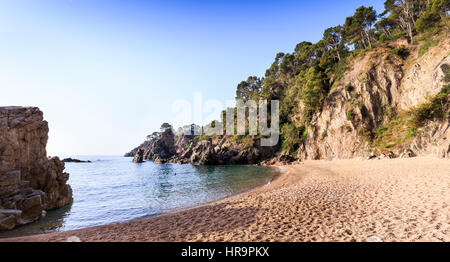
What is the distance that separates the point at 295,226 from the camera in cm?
739

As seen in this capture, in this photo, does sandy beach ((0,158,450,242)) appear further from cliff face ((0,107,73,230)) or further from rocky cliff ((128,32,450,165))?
rocky cliff ((128,32,450,165))

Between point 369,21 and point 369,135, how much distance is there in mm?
31512

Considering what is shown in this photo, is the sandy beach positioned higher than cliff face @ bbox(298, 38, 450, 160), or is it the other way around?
cliff face @ bbox(298, 38, 450, 160)

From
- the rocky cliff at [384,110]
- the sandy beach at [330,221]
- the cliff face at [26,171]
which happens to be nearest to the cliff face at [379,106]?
the rocky cliff at [384,110]

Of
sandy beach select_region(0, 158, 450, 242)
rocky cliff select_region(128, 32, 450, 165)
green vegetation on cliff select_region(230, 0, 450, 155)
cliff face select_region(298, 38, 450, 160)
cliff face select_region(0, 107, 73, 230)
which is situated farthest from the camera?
green vegetation on cliff select_region(230, 0, 450, 155)

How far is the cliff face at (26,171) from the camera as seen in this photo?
1276 cm

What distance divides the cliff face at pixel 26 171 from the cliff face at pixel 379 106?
126 ft

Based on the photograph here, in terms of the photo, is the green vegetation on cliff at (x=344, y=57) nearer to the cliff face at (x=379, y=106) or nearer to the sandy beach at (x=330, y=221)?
the cliff face at (x=379, y=106)

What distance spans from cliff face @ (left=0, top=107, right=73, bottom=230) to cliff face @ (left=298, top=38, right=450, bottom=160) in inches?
1507

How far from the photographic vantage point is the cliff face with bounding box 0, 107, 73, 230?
1276 cm

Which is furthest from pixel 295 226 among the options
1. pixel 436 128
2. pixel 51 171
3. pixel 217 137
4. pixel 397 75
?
pixel 217 137

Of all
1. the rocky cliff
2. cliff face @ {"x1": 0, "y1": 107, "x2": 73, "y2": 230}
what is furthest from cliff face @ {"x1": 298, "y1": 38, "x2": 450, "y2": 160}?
cliff face @ {"x1": 0, "y1": 107, "x2": 73, "y2": 230}

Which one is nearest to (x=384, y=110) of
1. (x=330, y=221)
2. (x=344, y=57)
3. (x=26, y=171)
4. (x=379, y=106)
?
(x=379, y=106)

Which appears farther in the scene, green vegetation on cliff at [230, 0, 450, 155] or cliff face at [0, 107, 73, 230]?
green vegetation on cliff at [230, 0, 450, 155]
